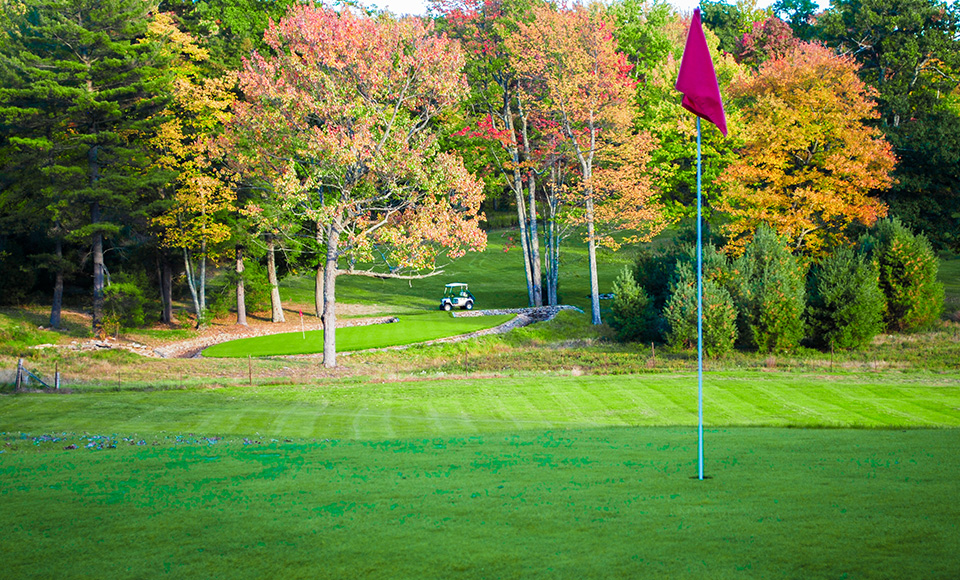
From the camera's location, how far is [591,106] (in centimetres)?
3672

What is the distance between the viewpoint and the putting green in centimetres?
3080

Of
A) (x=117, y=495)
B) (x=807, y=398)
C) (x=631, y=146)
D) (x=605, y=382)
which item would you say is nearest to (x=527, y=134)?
(x=631, y=146)

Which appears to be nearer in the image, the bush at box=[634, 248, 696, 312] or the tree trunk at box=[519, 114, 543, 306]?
the bush at box=[634, 248, 696, 312]

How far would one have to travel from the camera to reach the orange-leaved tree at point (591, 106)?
120ft

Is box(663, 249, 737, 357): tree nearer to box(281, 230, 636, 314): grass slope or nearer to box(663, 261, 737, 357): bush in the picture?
box(663, 261, 737, 357): bush

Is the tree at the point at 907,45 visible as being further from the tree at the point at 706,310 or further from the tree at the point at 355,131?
the tree at the point at 355,131

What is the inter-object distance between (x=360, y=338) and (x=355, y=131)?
1075 centimetres

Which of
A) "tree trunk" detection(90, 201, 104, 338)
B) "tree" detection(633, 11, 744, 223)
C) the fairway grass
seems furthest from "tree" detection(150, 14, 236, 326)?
the fairway grass

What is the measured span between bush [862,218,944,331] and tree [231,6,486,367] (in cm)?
1889

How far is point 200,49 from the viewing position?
127ft

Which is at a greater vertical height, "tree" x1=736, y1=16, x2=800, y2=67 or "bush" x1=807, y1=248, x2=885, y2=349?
"tree" x1=736, y1=16, x2=800, y2=67

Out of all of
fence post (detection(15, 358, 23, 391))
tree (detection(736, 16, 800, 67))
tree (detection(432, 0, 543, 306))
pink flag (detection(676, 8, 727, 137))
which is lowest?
fence post (detection(15, 358, 23, 391))

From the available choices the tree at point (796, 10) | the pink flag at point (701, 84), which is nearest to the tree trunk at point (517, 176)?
the pink flag at point (701, 84)

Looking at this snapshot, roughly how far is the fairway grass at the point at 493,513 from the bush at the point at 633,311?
71.0 feet
